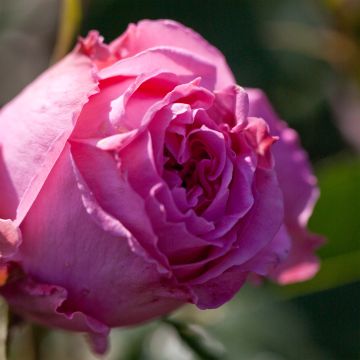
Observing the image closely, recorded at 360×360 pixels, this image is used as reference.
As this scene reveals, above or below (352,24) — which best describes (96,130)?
above

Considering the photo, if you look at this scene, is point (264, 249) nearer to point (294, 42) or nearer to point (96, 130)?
→ point (96, 130)

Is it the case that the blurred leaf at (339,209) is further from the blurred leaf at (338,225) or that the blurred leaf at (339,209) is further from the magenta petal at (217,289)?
the magenta petal at (217,289)

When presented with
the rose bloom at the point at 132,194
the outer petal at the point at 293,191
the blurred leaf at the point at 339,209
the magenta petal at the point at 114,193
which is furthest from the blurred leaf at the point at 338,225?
the magenta petal at the point at 114,193

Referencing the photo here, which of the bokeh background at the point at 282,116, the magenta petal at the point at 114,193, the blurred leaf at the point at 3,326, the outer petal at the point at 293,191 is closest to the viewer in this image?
the magenta petal at the point at 114,193

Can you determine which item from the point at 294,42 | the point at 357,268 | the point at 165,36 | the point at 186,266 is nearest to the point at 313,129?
the point at 294,42

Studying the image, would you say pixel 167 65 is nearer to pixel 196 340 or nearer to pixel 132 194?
pixel 132 194

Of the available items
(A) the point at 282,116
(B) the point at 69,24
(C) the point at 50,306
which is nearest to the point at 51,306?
(C) the point at 50,306

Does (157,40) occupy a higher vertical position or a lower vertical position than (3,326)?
higher
